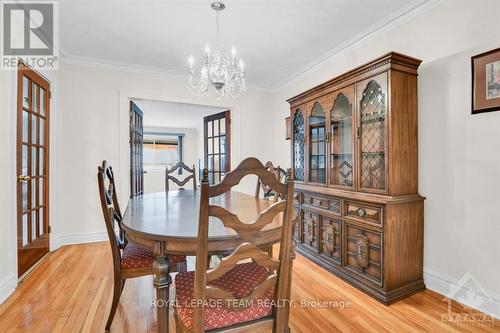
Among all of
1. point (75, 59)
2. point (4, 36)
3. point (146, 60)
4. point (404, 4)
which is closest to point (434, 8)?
point (404, 4)

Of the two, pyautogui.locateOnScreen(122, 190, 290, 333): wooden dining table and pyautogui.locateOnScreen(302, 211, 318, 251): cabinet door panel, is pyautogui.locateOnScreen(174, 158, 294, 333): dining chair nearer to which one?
pyautogui.locateOnScreen(122, 190, 290, 333): wooden dining table

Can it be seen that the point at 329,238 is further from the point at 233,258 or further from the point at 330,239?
the point at 233,258

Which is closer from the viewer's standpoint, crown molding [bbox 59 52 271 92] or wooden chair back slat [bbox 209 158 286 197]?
wooden chair back slat [bbox 209 158 286 197]

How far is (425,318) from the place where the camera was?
1746 mm

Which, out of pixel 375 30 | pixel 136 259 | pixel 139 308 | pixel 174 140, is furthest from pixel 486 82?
pixel 174 140

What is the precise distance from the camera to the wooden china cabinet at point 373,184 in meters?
2.00

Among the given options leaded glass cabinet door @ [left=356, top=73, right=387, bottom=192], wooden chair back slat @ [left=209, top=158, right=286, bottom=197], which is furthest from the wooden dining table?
leaded glass cabinet door @ [left=356, top=73, right=387, bottom=192]

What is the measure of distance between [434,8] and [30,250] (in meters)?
4.44

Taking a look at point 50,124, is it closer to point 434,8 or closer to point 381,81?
point 381,81

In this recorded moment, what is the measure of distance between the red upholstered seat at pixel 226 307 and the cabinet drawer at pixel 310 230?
1.52 meters

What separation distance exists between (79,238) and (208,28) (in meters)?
3.15

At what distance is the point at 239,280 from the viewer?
1.28 meters

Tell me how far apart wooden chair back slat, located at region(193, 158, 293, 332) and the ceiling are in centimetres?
190

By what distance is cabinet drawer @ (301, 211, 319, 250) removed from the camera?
8.98ft
